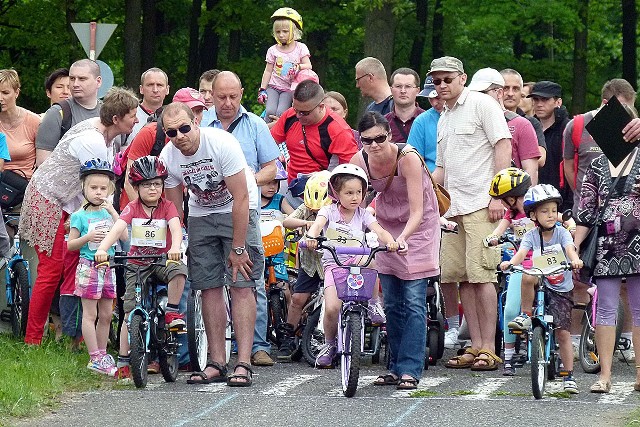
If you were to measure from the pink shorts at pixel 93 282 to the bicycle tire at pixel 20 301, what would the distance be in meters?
1.79

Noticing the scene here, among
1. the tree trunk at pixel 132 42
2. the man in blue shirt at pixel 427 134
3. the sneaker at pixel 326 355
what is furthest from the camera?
the tree trunk at pixel 132 42

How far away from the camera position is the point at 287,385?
1074 centimetres

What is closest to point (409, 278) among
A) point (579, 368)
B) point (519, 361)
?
point (519, 361)

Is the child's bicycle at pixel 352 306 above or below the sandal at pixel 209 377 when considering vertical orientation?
above

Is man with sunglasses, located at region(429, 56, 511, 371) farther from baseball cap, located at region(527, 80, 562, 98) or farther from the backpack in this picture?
baseball cap, located at region(527, 80, 562, 98)

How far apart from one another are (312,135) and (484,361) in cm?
282

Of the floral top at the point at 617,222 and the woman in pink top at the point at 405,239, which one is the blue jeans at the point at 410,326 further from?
the floral top at the point at 617,222

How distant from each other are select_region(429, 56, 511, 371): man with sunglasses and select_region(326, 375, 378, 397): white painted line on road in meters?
1.04

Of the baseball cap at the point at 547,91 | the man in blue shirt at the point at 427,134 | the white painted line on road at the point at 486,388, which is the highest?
the baseball cap at the point at 547,91

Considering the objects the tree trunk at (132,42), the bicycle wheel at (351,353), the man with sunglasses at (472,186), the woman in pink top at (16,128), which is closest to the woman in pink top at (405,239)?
the bicycle wheel at (351,353)

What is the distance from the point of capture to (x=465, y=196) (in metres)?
12.1

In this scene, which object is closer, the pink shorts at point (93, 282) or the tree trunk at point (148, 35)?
the pink shorts at point (93, 282)

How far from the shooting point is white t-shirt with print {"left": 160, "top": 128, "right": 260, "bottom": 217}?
10.3 m

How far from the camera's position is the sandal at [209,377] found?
10727 millimetres
